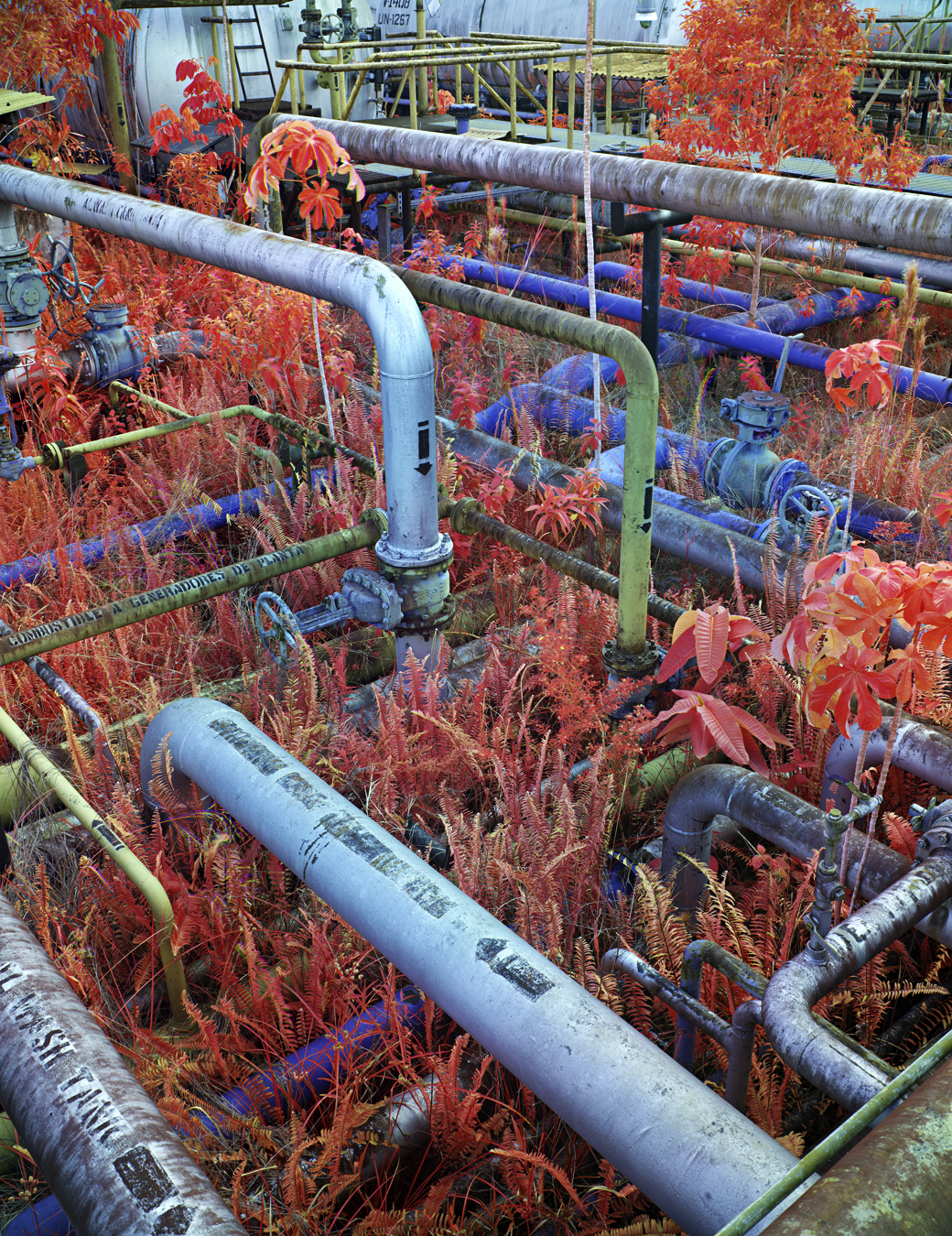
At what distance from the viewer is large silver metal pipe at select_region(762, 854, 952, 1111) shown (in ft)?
4.22

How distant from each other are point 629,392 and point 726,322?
3.23 meters

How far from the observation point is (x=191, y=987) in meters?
2.16

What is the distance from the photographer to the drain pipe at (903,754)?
2.03m

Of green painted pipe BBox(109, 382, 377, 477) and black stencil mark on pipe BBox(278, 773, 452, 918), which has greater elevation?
black stencil mark on pipe BBox(278, 773, 452, 918)

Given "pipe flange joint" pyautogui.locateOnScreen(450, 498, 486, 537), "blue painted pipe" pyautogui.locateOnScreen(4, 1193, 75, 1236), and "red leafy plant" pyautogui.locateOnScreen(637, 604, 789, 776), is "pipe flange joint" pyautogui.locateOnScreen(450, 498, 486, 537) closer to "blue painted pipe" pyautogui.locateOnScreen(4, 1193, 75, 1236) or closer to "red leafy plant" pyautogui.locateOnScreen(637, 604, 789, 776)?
"red leafy plant" pyautogui.locateOnScreen(637, 604, 789, 776)

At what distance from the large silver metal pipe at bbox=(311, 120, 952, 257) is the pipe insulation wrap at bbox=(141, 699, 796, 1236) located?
77.5 inches

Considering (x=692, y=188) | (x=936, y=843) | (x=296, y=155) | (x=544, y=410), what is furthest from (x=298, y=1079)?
(x=544, y=410)

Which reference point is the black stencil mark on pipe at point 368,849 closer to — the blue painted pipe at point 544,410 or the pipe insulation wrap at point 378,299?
the pipe insulation wrap at point 378,299

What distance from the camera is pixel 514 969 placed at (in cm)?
127

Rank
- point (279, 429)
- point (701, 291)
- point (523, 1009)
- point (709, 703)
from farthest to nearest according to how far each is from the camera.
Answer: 1. point (701, 291)
2. point (279, 429)
3. point (709, 703)
4. point (523, 1009)

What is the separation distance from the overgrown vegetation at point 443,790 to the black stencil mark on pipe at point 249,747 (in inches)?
13.9

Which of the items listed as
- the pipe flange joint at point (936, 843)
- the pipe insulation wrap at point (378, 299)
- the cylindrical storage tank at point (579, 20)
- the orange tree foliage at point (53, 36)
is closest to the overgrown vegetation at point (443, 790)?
the pipe flange joint at point (936, 843)

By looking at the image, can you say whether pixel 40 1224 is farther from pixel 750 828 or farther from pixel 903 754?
pixel 903 754

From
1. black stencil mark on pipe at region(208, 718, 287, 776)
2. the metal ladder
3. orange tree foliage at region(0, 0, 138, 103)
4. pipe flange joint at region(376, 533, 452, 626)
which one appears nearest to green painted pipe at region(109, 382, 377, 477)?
pipe flange joint at region(376, 533, 452, 626)
